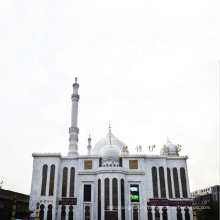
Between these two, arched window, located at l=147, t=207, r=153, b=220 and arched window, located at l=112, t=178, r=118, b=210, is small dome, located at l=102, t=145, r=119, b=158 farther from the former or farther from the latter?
arched window, located at l=147, t=207, r=153, b=220

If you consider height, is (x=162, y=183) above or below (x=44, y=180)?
below

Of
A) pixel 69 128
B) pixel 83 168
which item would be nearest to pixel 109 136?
pixel 69 128

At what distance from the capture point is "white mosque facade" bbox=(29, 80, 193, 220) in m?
45.7

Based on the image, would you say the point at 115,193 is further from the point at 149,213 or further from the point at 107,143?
the point at 107,143

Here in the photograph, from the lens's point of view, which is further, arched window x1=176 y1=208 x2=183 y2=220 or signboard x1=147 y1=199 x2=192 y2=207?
signboard x1=147 y1=199 x2=192 y2=207

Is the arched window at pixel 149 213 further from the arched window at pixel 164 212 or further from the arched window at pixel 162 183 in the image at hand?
the arched window at pixel 162 183

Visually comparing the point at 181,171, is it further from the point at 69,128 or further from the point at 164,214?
the point at 69,128

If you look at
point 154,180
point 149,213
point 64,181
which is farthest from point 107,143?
point 149,213

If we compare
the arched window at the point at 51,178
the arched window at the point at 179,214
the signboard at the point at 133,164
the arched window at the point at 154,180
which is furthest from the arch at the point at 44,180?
the arched window at the point at 179,214

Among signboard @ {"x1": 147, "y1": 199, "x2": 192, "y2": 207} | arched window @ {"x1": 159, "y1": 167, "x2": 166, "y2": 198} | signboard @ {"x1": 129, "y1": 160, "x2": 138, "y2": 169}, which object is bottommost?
signboard @ {"x1": 147, "y1": 199, "x2": 192, "y2": 207}

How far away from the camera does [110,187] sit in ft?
150

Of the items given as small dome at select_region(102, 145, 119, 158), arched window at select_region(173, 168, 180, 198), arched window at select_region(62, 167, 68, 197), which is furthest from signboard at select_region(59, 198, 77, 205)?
arched window at select_region(173, 168, 180, 198)

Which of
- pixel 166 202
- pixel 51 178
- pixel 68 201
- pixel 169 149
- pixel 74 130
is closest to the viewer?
pixel 68 201

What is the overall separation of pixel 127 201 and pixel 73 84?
108ft
